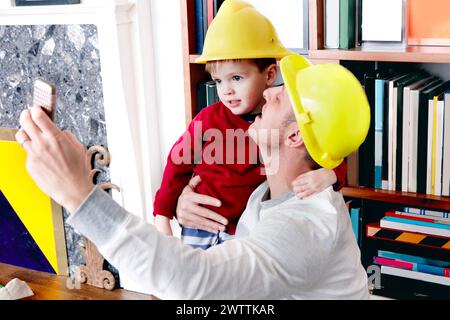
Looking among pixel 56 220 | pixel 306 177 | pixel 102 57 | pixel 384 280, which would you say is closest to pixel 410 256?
pixel 384 280

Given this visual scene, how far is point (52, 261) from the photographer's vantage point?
2793mm

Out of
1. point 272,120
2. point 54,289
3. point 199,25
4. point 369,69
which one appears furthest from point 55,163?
point 54,289

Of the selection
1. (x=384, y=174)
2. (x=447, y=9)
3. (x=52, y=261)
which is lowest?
(x=52, y=261)

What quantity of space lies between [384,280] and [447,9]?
0.89 metres

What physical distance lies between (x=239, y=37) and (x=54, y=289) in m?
1.69

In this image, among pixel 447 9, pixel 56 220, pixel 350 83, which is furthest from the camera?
pixel 56 220

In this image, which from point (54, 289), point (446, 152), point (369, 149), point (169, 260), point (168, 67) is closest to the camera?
point (169, 260)

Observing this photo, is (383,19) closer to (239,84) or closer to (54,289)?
(239,84)

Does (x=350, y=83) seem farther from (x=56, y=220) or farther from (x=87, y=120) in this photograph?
(x=56, y=220)

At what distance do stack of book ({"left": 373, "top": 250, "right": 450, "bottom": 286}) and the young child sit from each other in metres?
0.58

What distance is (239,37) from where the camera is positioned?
1492 millimetres

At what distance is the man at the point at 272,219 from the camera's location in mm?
944

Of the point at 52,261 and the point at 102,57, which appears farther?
the point at 52,261

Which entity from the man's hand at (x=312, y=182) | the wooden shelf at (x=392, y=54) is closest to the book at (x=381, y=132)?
the wooden shelf at (x=392, y=54)
